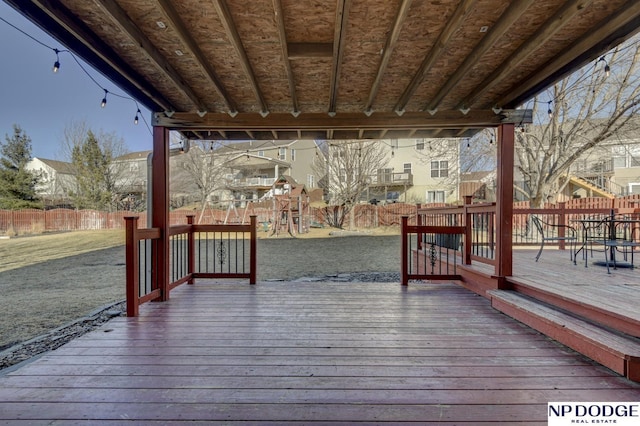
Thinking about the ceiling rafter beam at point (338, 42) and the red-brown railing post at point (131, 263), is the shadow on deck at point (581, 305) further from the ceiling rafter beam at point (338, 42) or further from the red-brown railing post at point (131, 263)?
the red-brown railing post at point (131, 263)

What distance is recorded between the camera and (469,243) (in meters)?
5.12

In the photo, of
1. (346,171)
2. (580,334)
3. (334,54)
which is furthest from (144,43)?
(346,171)

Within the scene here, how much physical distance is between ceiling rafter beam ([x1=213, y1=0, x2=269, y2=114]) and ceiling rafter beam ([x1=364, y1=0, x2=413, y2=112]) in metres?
1.28

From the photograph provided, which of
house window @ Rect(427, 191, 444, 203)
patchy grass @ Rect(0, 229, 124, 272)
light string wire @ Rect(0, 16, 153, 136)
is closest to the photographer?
light string wire @ Rect(0, 16, 153, 136)

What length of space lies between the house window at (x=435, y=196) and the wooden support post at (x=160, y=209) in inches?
942

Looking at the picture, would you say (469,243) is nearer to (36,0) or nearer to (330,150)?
(36,0)

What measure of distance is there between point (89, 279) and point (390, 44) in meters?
8.00

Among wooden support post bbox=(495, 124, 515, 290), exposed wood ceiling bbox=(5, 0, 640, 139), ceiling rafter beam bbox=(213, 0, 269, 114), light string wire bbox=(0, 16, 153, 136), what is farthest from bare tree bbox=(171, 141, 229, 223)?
wooden support post bbox=(495, 124, 515, 290)

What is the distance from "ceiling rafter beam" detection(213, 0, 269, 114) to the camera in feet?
7.49

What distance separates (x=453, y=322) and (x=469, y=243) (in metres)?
2.15

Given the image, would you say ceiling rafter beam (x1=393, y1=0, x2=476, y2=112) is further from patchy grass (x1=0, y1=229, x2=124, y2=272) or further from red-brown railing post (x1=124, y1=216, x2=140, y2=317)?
patchy grass (x1=0, y1=229, x2=124, y2=272)

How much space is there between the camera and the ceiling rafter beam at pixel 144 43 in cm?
225

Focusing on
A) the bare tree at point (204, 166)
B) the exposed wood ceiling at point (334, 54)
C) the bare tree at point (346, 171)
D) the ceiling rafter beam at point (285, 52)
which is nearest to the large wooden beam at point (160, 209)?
the exposed wood ceiling at point (334, 54)

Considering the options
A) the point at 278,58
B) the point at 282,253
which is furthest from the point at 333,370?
the point at 282,253
